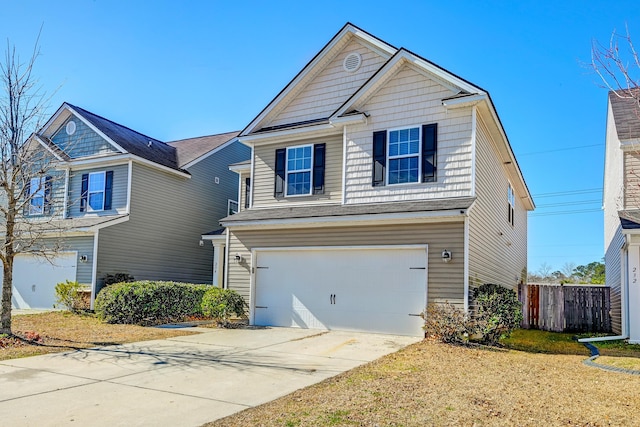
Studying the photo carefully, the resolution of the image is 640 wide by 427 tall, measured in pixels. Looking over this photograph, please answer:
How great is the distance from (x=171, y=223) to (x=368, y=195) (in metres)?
10.2

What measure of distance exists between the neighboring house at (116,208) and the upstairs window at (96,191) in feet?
0.12

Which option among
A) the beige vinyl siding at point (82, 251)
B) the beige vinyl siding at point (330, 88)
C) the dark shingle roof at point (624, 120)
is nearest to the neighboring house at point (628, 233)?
the dark shingle roof at point (624, 120)

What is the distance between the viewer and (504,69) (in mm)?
15484

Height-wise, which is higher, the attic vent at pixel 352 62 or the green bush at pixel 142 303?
the attic vent at pixel 352 62

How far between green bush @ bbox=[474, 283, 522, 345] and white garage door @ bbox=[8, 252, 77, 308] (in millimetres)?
14010

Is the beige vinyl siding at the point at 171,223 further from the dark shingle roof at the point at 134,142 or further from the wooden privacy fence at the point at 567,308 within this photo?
the wooden privacy fence at the point at 567,308

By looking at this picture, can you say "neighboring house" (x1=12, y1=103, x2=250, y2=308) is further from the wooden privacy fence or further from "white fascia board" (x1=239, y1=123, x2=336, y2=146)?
the wooden privacy fence

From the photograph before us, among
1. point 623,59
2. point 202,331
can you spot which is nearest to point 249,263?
A: point 202,331

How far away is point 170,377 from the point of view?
7203mm

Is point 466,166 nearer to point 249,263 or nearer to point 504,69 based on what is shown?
point 504,69

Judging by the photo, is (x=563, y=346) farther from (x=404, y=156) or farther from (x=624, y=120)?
(x=624, y=120)

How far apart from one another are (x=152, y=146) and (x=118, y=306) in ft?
29.6

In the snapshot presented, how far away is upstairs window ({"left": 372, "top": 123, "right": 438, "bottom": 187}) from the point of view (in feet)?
40.1

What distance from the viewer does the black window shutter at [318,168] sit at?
1387cm
